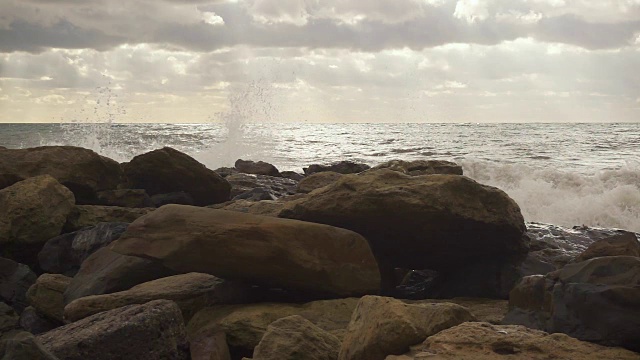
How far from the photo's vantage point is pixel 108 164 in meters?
9.12

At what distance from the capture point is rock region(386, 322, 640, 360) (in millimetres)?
3062

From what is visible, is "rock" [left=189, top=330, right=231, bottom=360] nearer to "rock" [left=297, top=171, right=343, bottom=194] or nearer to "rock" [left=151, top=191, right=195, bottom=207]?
"rock" [left=151, top=191, right=195, bottom=207]

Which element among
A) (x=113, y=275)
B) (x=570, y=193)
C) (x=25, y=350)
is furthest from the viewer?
(x=570, y=193)

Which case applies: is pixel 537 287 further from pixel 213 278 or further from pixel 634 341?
pixel 213 278

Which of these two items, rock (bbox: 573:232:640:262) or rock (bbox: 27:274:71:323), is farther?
rock (bbox: 27:274:71:323)

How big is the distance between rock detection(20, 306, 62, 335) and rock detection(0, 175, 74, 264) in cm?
160

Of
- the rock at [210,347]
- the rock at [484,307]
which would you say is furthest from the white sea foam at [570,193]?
the rock at [210,347]

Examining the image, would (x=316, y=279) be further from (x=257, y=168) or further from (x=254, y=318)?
(x=257, y=168)

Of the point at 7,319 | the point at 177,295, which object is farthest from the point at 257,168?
the point at 177,295

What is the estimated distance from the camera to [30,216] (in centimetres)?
693

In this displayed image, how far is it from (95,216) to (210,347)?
3.94m

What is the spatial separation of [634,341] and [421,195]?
2.55 metres

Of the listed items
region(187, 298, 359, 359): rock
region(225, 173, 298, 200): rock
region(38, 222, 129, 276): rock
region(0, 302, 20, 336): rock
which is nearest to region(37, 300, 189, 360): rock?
region(187, 298, 359, 359): rock

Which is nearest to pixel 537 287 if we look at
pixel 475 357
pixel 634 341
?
pixel 634 341
